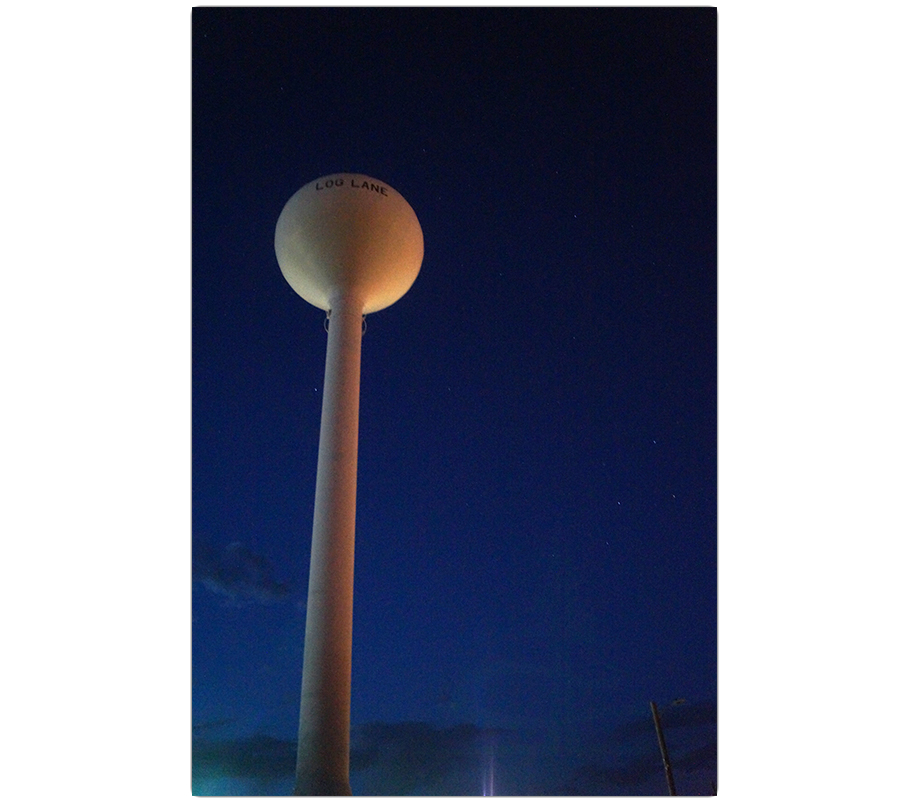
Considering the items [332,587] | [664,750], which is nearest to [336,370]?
[332,587]

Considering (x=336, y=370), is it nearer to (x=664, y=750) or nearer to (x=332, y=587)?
(x=332, y=587)

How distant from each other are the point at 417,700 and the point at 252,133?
880 cm

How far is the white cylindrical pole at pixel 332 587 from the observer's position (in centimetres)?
957

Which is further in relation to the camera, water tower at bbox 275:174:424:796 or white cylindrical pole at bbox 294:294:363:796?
water tower at bbox 275:174:424:796

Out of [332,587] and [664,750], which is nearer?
[332,587]

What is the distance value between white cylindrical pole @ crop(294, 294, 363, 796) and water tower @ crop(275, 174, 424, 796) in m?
0.01

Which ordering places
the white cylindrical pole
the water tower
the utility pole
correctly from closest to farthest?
the white cylindrical pole, the water tower, the utility pole

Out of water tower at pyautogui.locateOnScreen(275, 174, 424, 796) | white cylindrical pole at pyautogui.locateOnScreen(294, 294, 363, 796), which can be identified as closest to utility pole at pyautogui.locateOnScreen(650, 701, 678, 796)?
white cylindrical pole at pyautogui.locateOnScreen(294, 294, 363, 796)

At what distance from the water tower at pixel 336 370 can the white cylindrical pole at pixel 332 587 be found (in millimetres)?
13

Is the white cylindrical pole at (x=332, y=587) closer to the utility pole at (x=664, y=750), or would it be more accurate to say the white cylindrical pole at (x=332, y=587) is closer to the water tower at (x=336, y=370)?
the water tower at (x=336, y=370)

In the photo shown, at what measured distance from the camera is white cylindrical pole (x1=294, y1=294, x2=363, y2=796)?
957 centimetres

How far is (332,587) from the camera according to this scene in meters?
10.4

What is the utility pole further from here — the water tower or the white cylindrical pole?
the water tower

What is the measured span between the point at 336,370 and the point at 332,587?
3.19 meters
